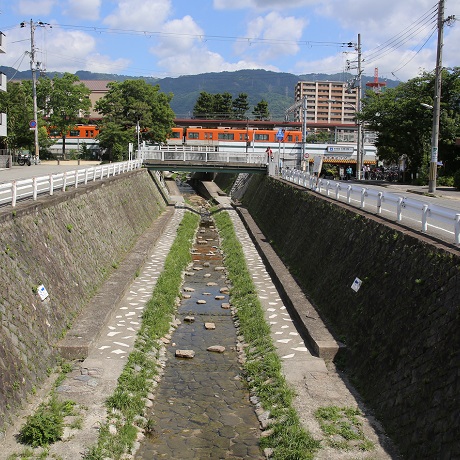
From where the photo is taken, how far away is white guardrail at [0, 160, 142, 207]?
13147mm

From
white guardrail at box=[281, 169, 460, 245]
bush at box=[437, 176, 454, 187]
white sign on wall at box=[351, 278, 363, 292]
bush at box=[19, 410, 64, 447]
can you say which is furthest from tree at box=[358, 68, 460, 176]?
bush at box=[19, 410, 64, 447]

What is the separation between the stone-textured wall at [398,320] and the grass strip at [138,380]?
4.05m

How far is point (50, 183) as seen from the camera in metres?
16.0

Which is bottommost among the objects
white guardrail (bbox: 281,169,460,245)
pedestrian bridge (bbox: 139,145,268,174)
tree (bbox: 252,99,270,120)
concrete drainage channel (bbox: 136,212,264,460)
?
concrete drainage channel (bbox: 136,212,264,460)

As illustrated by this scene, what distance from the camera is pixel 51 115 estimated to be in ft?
181

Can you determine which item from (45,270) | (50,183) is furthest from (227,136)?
(45,270)

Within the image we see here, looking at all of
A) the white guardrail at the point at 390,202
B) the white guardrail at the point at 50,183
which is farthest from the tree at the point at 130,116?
the white guardrail at the point at 390,202

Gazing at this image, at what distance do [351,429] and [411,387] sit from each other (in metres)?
1.20

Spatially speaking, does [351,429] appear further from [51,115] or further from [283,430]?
[51,115]

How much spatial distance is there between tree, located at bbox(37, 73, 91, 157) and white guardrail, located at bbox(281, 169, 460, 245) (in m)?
32.3

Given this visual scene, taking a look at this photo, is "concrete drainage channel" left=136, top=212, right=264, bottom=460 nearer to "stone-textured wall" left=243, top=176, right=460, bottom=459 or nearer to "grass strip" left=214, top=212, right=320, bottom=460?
"grass strip" left=214, top=212, right=320, bottom=460

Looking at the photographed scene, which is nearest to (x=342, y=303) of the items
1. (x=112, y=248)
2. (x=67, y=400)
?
(x=67, y=400)

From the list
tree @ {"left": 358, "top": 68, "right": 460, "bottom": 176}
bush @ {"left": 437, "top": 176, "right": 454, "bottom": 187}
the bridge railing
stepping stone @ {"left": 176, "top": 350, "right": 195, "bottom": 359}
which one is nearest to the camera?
stepping stone @ {"left": 176, "top": 350, "right": 195, "bottom": 359}

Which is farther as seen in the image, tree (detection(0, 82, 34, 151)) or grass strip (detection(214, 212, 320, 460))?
tree (detection(0, 82, 34, 151))
